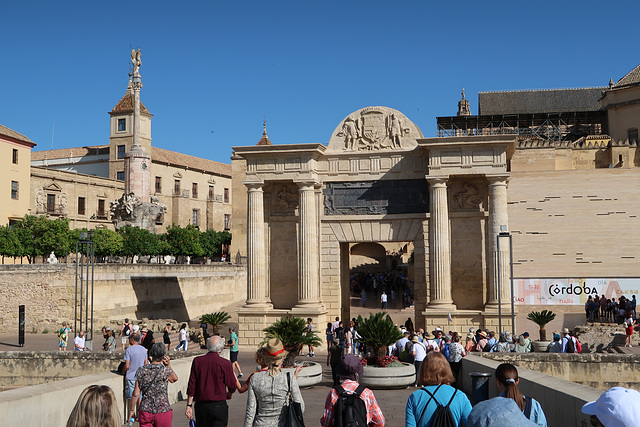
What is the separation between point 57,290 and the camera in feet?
117

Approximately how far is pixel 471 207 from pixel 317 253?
624 centimetres

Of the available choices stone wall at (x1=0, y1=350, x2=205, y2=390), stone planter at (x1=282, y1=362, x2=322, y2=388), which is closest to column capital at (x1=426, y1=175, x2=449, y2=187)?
stone planter at (x1=282, y1=362, x2=322, y2=388)

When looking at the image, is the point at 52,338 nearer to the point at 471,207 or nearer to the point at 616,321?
the point at 471,207

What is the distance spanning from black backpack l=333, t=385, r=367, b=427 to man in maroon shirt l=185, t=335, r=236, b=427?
6.55 feet

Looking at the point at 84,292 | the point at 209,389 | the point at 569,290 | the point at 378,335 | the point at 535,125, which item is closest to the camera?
the point at 209,389

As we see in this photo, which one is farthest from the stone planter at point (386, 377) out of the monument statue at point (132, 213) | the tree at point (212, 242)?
the tree at point (212, 242)

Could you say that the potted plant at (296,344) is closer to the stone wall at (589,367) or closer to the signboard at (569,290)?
the stone wall at (589,367)

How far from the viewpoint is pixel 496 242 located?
25.0 m

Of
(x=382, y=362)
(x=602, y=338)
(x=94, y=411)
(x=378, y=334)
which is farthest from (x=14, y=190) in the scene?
(x=94, y=411)

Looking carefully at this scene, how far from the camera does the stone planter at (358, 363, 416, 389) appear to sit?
13.9 meters

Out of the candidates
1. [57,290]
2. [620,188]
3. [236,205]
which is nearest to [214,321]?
[57,290]

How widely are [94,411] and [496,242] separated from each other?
22.5 metres

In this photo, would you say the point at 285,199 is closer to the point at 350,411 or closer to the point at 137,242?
the point at 350,411

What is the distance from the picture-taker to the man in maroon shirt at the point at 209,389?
7.33 metres
